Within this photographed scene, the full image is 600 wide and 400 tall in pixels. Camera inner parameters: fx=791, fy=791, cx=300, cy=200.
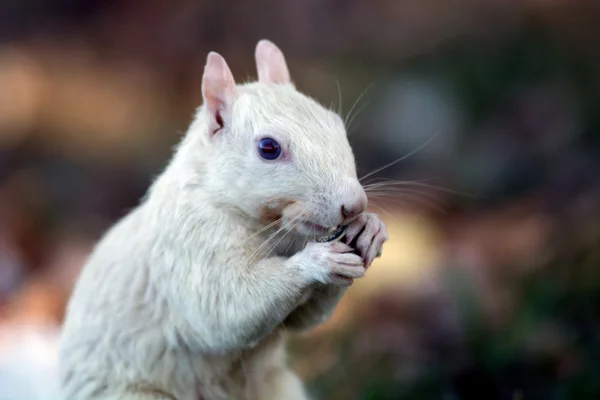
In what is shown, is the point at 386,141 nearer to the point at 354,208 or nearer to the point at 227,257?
→ the point at 227,257

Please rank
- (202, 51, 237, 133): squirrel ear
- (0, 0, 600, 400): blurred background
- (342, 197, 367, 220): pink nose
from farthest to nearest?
1. (0, 0, 600, 400): blurred background
2. (202, 51, 237, 133): squirrel ear
3. (342, 197, 367, 220): pink nose

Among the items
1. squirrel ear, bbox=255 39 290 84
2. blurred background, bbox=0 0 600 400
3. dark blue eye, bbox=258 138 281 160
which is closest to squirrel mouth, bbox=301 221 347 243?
dark blue eye, bbox=258 138 281 160

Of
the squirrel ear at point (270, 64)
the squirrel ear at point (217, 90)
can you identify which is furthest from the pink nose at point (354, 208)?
the squirrel ear at point (270, 64)

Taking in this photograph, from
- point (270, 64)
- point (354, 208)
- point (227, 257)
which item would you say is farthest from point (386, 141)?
point (354, 208)

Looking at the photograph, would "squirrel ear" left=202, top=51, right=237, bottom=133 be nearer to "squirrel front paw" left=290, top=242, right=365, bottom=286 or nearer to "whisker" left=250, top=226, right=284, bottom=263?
"whisker" left=250, top=226, right=284, bottom=263

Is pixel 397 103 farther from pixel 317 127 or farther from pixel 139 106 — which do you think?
pixel 317 127

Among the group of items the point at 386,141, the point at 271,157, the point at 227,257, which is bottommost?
the point at 386,141

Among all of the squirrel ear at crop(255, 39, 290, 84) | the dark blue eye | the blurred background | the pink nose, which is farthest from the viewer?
the blurred background

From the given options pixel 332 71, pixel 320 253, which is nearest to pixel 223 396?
pixel 320 253
